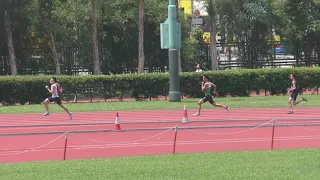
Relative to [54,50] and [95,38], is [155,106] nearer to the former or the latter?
[95,38]

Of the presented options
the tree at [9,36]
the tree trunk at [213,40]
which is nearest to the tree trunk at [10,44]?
the tree at [9,36]

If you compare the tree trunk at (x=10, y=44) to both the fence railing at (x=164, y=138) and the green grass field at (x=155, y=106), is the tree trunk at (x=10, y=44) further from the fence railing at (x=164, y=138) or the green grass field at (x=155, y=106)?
the fence railing at (x=164, y=138)

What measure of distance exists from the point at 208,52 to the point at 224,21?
4229 mm

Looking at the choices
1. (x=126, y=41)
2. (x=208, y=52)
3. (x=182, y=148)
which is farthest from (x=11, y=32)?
(x=182, y=148)

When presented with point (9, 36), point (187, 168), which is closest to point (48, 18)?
point (9, 36)

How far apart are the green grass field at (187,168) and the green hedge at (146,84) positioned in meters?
20.3

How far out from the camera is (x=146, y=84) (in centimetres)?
3381

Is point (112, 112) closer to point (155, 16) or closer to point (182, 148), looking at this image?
point (182, 148)

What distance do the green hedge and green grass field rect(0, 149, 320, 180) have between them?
66.4 ft

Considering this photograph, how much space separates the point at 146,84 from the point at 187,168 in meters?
22.3

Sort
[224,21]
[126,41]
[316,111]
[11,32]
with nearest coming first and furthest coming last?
[316,111] → [11,32] → [126,41] → [224,21]

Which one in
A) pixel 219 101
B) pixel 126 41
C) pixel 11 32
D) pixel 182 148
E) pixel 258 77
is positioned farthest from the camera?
pixel 126 41

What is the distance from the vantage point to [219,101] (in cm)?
3159

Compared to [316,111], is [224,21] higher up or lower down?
higher up
